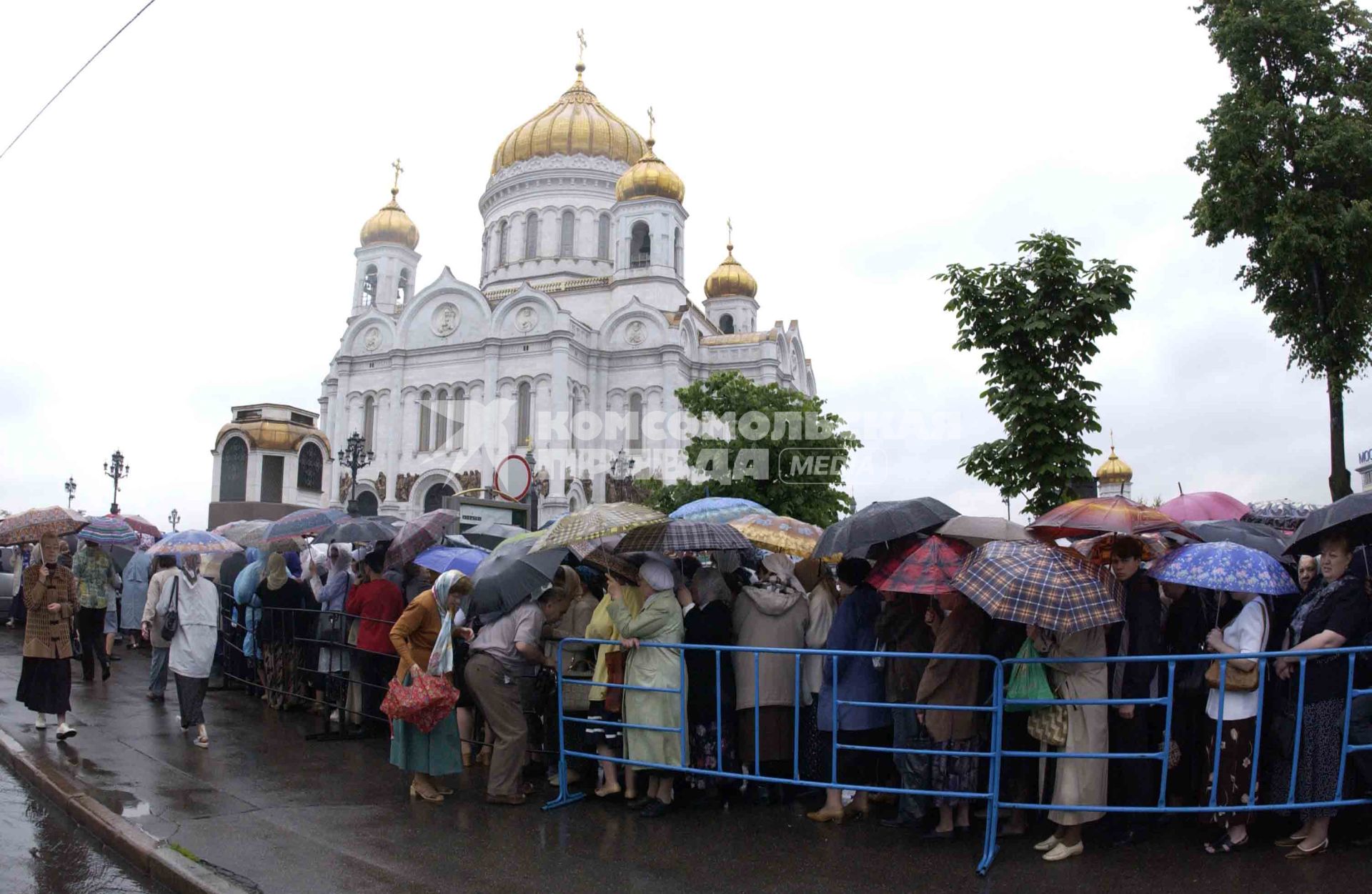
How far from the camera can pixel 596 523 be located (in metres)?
6.77

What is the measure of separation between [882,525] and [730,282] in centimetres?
4401

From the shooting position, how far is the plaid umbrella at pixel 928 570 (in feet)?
18.5

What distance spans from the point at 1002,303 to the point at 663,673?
8.35 m

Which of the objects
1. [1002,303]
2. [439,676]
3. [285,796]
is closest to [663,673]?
[439,676]

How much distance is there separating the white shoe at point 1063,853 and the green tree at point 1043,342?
7542 millimetres

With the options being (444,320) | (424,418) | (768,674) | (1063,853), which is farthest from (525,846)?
(444,320)

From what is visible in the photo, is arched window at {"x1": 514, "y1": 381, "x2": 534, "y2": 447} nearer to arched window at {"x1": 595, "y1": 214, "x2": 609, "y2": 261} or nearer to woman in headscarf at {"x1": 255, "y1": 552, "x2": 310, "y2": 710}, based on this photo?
arched window at {"x1": 595, "y1": 214, "x2": 609, "y2": 261}

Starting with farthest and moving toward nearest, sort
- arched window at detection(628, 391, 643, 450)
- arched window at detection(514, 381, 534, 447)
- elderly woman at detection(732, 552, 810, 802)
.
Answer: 1. arched window at detection(628, 391, 643, 450)
2. arched window at detection(514, 381, 534, 447)
3. elderly woman at detection(732, 552, 810, 802)

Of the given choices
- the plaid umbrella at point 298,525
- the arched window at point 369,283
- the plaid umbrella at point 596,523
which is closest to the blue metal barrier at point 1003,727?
the plaid umbrella at point 596,523

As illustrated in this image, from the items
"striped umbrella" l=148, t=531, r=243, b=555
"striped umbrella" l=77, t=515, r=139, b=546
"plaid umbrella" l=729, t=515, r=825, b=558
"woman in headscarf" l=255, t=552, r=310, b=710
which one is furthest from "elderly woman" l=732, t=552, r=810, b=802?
"striped umbrella" l=77, t=515, r=139, b=546

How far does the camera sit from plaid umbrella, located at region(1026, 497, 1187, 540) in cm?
633

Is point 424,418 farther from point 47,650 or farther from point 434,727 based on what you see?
point 434,727

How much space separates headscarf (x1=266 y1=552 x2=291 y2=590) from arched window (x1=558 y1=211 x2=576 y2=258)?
3903 cm

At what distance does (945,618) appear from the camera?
19.4ft
